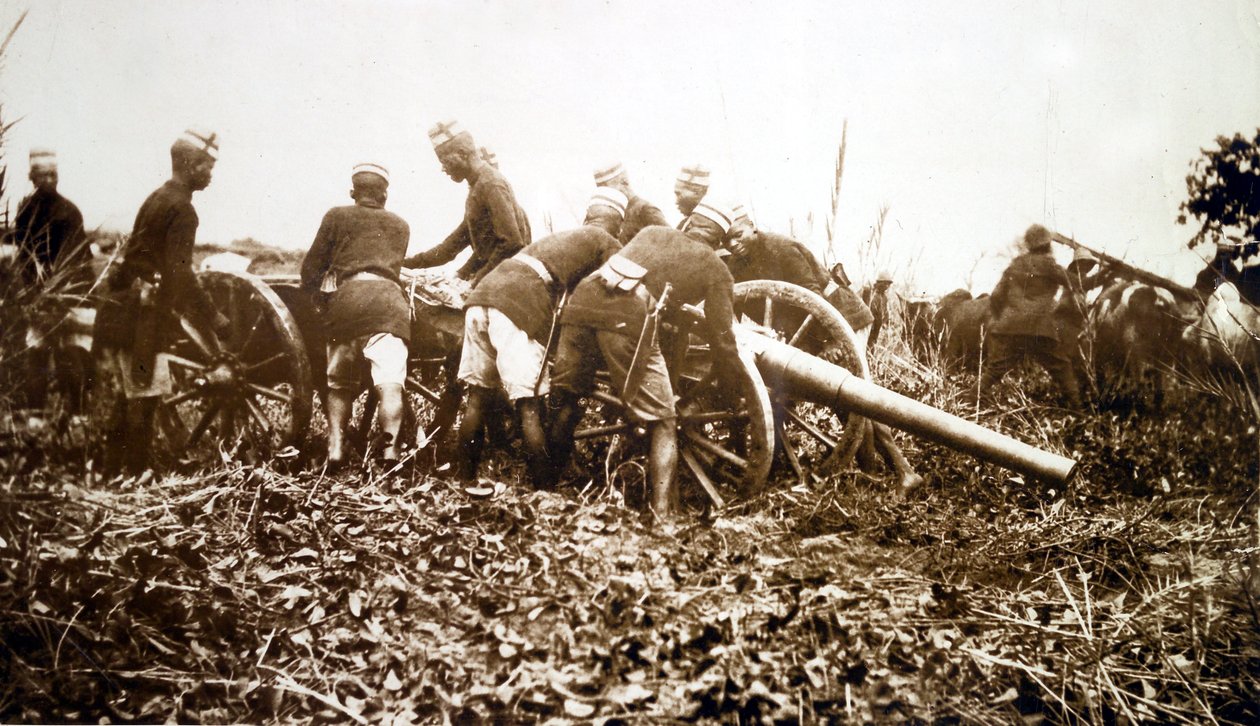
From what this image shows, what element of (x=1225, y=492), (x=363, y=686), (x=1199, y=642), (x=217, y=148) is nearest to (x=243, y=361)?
(x=217, y=148)

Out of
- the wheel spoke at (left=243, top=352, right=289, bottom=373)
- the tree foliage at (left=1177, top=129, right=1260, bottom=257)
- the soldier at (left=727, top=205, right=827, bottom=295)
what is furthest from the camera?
the soldier at (left=727, top=205, right=827, bottom=295)

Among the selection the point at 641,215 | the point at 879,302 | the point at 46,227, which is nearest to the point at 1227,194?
the point at 879,302

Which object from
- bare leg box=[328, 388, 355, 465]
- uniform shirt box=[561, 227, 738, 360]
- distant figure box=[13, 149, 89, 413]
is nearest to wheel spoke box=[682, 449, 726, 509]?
uniform shirt box=[561, 227, 738, 360]

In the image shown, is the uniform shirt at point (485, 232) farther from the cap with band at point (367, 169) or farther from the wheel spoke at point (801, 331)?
the wheel spoke at point (801, 331)

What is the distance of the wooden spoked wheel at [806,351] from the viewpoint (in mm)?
3008

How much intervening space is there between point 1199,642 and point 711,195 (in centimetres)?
233

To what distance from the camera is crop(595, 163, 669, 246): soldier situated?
294 centimetres

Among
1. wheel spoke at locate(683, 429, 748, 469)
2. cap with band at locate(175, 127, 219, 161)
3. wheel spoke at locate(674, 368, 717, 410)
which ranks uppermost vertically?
cap with band at locate(175, 127, 219, 161)

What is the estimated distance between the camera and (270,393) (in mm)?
3041

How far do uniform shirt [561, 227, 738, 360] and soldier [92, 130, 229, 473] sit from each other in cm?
164

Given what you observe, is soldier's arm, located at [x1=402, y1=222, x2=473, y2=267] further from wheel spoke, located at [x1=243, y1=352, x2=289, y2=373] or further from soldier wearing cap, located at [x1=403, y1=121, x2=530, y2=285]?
wheel spoke, located at [x1=243, y1=352, x2=289, y2=373]

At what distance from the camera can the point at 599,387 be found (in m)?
3.01

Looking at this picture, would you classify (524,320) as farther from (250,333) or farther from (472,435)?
(250,333)

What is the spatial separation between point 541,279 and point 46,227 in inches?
79.2
